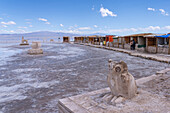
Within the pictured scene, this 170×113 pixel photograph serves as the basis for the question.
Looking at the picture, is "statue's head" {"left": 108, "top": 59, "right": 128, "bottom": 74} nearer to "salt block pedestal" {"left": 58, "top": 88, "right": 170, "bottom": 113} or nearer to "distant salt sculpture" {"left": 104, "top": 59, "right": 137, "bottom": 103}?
"distant salt sculpture" {"left": 104, "top": 59, "right": 137, "bottom": 103}

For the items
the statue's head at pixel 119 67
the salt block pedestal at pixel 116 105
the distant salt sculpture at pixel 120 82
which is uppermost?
the statue's head at pixel 119 67

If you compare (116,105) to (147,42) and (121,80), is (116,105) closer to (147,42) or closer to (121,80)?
(121,80)

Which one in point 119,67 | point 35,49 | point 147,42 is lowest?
point 119,67

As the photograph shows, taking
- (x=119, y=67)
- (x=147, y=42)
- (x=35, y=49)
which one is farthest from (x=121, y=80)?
(x=147, y=42)

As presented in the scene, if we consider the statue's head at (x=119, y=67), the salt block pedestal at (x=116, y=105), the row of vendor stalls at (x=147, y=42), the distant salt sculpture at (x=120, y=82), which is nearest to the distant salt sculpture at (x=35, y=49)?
the row of vendor stalls at (x=147, y=42)

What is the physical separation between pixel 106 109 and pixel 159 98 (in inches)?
79.2

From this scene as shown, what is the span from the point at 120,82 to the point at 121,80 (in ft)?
0.28

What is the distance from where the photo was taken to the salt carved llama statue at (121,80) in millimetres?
4930

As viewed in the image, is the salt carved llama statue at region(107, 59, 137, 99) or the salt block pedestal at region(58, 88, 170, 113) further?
the salt carved llama statue at region(107, 59, 137, 99)

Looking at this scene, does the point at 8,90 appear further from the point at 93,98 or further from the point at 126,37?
the point at 126,37

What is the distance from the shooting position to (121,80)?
4.96 metres

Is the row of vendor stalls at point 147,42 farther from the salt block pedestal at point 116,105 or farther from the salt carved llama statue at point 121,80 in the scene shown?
the salt carved llama statue at point 121,80

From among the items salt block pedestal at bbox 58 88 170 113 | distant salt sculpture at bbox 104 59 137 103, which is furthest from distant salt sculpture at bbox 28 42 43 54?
distant salt sculpture at bbox 104 59 137 103

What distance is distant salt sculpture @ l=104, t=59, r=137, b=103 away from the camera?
194 inches
